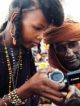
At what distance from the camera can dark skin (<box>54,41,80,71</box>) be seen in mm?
1342

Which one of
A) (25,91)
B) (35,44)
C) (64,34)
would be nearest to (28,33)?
(35,44)

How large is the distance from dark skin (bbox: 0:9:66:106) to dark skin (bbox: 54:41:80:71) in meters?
0.38

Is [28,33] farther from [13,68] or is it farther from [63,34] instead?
[63,34]

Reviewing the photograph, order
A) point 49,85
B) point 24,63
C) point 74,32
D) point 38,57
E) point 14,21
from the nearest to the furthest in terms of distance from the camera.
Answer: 1. point 49,85
2. point 14,21
3. point 24,63
4. point 74,32
5. point 38,57

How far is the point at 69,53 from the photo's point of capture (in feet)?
4.40

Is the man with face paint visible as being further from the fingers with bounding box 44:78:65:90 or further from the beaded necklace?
the fingers with bounding box 44:78:65:90

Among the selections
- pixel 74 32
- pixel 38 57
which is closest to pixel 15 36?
pixel 74 32

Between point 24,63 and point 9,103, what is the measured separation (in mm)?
199

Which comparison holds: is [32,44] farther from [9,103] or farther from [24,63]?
[9,103]

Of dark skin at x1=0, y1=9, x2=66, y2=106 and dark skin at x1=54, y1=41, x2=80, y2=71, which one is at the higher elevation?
dark skin at x1=0, y1=9, x2=66, y2=106

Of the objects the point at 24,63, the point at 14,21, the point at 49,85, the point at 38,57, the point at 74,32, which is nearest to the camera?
the point at 49,85

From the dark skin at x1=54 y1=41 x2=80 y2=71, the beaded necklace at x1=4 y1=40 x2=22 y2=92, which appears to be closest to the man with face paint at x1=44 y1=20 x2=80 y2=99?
the dark skin at x1=54 y1=41 x2=80 y2=71

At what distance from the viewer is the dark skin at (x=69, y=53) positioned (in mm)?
1342

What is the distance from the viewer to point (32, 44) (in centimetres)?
98
